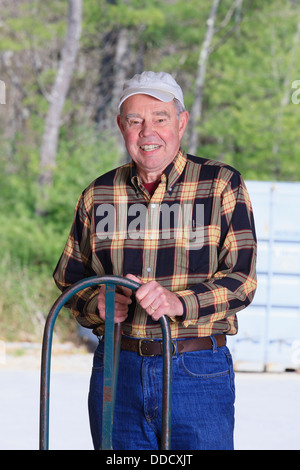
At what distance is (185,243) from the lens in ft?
7.57

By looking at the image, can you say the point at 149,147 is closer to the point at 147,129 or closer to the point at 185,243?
the point at 147,129

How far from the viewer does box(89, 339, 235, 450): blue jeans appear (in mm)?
2234

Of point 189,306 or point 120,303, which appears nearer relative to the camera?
point 189,306

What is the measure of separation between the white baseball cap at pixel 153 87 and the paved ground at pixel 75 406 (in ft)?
12.0

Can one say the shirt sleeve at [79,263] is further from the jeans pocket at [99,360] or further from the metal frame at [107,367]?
the metal frame at [107,367]

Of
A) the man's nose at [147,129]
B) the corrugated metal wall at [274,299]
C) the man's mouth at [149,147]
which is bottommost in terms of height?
the corrugated metal wall at [274,299]

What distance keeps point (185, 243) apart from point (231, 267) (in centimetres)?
16

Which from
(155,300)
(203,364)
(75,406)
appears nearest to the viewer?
(155,300)

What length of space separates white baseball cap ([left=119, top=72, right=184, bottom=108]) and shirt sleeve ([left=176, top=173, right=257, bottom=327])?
33cm

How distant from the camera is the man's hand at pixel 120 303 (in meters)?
2.26

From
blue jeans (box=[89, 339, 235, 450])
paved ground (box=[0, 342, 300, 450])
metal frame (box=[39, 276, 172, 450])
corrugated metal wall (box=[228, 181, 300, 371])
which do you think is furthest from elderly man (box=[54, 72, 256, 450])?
corrugated metal wall (box=[228, 181, 300, 371])

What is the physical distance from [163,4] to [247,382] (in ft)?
36.5

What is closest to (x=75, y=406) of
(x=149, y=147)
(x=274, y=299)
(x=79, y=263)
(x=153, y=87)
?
(x=274, y=299)

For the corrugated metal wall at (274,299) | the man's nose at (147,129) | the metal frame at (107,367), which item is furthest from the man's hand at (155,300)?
the corrugated metal wall at (274,299)
